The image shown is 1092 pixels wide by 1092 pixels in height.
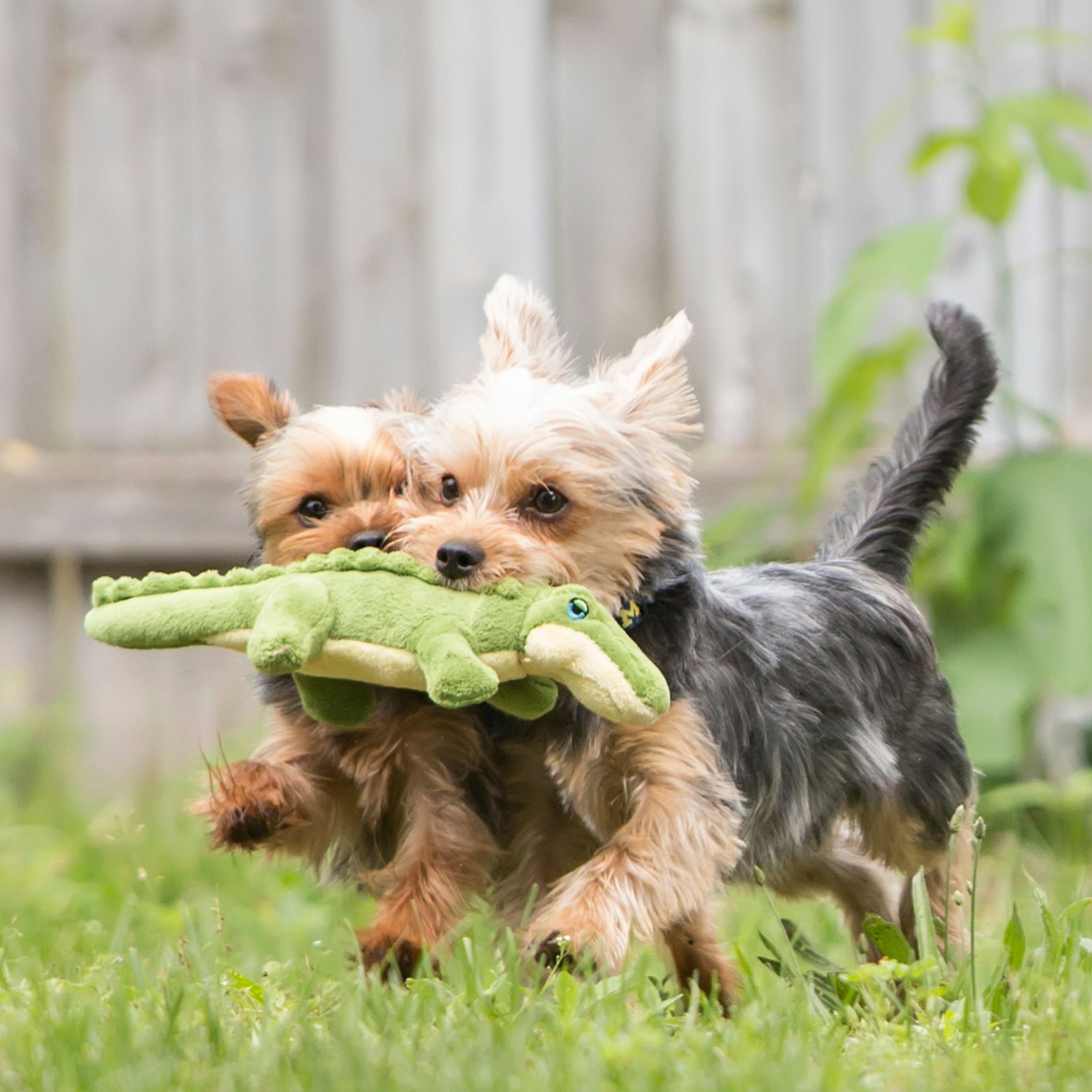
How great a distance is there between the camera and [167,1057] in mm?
2314

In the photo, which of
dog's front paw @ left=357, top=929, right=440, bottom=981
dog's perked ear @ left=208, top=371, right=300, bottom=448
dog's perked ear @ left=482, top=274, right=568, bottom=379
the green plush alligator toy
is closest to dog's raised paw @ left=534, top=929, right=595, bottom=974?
dog's front paw @ left=357, top=929, right=440, bottom=981

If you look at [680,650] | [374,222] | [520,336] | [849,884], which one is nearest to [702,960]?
[849,884]

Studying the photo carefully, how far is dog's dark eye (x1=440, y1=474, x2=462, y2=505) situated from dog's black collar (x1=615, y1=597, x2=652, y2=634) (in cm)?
36

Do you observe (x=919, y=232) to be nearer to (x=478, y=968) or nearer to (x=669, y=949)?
(x=669, y=949)

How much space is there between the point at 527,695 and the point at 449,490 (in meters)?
0.43

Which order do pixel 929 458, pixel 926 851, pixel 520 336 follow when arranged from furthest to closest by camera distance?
pixel 929 458
pixel 926 851
pixel 520 336

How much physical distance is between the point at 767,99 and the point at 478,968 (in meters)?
3.74

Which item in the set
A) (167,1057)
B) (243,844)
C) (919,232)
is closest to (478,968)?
(243,844)

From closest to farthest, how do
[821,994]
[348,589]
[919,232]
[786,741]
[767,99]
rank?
[348,589]
[821,994]
[786,741]
[919,232]
[767,99]

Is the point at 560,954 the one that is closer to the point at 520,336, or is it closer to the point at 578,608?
the point at 578,608

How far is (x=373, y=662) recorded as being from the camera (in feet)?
8.66

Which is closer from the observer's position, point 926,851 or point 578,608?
point 578,608

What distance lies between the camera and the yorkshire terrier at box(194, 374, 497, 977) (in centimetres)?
290

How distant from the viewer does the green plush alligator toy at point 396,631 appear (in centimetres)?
254
